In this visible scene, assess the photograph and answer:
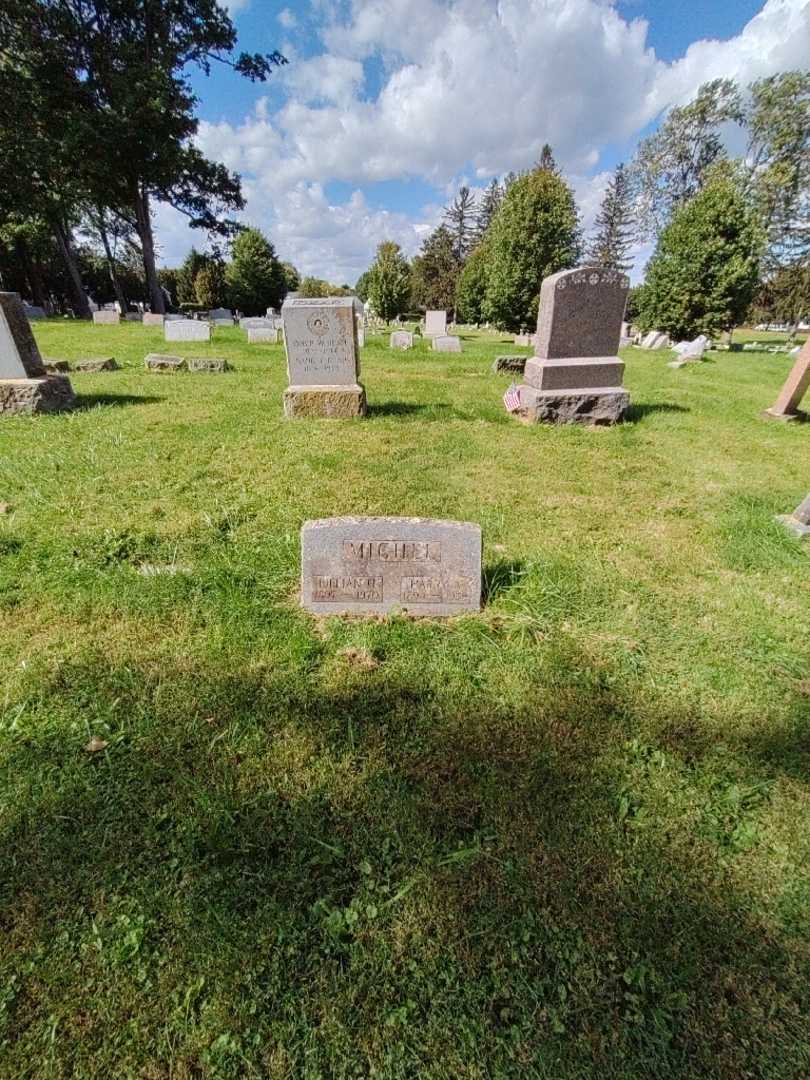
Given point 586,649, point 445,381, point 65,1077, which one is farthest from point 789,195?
point 65,1077

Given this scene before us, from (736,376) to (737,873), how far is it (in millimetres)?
13154

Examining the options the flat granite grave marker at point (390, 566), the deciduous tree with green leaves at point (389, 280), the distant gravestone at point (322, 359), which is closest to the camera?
the flat granite grave marker at point (390, 566)

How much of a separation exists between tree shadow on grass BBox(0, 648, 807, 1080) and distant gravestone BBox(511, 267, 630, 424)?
5224 millimetres

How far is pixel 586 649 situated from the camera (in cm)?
256

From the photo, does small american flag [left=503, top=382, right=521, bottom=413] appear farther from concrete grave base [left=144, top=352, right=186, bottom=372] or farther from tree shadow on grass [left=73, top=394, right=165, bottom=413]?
concrete grave base [left=144, top=352, right=186, bottom=372]

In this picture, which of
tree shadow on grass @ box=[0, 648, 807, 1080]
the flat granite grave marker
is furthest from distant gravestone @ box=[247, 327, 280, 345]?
tree shadow on grass @ box=[0, 648, 807, 1080]

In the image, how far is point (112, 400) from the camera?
7.23m

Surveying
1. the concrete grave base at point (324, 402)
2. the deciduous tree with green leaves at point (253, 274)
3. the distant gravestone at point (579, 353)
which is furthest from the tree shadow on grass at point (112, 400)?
the deciduous tree with green leaves at point (253, 274)

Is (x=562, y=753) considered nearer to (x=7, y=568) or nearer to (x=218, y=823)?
(x=218, y=823)

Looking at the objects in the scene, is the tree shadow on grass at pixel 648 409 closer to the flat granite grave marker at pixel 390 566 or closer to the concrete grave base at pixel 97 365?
A: the flat granite grave marker at pixel 390 566

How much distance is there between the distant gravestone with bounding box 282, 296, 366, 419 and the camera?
6324 millimetres

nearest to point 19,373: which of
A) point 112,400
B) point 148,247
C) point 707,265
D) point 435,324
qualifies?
point 112,400

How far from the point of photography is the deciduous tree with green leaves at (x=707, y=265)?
1717 centimetres

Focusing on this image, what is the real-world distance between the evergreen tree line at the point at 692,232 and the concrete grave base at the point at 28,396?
1768cm
